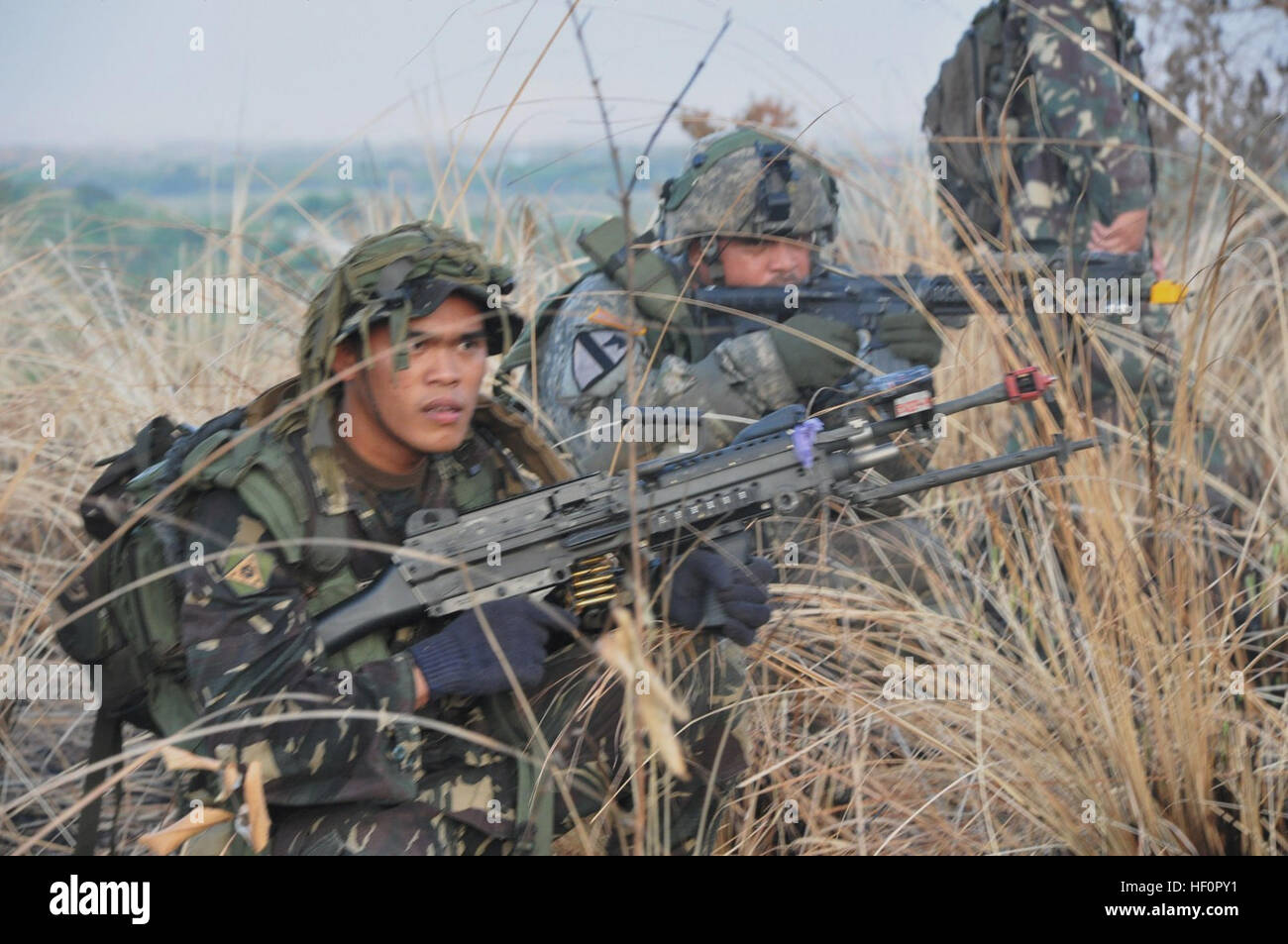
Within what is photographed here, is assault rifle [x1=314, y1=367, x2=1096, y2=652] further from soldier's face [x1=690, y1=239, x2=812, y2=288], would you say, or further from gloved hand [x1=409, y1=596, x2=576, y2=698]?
soldier's face [x1=690, y1=239, x2=812, y2=288]

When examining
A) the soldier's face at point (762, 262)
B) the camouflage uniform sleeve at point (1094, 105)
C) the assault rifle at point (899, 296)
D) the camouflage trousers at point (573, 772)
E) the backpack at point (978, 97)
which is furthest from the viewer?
the backpack at point (978, 97)

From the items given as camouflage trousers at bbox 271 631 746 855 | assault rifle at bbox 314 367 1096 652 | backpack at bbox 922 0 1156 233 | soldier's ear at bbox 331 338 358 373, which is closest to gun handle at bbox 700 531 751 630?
assault rifle at bbox 314 367 1096 652

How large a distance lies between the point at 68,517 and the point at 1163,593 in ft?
8.85

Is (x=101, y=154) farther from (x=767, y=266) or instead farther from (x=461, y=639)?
(x=461, y=639)

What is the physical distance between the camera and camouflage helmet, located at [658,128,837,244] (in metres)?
4.04

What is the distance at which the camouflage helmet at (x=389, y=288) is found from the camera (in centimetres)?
265

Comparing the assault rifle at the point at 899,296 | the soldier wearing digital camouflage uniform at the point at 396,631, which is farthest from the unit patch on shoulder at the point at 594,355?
the soldier wearing digital camouflage uniform at the point at 396,631

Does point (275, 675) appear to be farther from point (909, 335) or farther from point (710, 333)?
point (909, 335)

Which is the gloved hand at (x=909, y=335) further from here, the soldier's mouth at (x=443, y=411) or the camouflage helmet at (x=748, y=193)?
the soldier's mouth at (x=443, y=411)

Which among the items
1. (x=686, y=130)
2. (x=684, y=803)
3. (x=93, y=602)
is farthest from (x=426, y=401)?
(x=686, y=130)

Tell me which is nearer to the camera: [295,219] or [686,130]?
[295,219]

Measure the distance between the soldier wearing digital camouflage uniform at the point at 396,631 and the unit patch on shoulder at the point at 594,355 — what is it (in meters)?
0.91

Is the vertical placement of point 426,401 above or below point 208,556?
above

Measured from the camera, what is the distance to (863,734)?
294 cm
